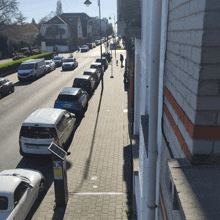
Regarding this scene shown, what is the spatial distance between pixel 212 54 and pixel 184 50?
430mm

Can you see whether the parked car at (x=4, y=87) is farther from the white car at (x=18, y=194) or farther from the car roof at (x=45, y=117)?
the white car at (x=18, y=194)

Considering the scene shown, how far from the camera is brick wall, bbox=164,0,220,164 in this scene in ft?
5.02

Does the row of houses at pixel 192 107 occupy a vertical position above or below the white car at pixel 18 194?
above

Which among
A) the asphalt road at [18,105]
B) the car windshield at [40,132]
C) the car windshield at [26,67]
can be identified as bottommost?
the asphalt road at [18,105]

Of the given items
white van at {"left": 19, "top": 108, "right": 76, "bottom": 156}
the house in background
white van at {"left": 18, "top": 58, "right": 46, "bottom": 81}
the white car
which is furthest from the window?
the house in background

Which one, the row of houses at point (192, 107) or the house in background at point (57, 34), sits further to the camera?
the house in background at point (57, 34)

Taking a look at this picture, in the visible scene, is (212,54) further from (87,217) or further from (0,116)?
(0,116)

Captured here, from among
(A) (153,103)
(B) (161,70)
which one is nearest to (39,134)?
(A) (153,103)

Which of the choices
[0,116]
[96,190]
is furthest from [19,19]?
[96,190]

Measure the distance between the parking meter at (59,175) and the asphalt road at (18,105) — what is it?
2.95 meters

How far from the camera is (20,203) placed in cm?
593

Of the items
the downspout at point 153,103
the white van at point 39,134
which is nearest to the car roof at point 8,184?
the white van at point 39,134

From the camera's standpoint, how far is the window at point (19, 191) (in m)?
5.86

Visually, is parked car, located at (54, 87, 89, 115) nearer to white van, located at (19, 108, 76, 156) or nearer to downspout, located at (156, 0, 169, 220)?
white van, located at (19, 108, 76, 156)
